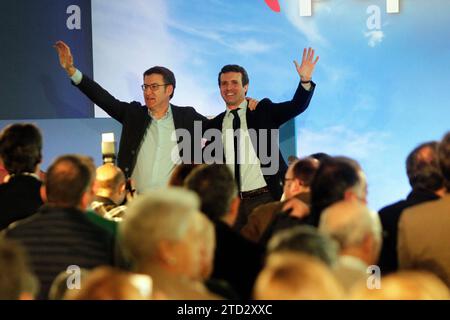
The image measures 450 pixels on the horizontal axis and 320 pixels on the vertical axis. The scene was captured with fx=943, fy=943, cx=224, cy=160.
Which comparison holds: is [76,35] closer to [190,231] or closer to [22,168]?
[22,168]

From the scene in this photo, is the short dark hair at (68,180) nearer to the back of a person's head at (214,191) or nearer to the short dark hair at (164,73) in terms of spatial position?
the back of a person's head at (214,191)

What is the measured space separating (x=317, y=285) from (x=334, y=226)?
0.76m

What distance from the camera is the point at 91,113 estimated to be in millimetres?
7336

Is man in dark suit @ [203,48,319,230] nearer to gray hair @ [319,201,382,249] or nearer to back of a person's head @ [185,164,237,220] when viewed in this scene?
back of a person's head @ [185,164,237,220]

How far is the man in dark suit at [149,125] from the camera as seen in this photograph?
252 inches

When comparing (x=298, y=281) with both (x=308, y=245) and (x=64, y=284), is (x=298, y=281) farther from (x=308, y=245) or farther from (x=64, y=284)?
(x=64, y=284)

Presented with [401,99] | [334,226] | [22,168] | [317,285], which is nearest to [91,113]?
[401,99]

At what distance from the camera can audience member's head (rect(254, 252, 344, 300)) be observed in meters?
2.17

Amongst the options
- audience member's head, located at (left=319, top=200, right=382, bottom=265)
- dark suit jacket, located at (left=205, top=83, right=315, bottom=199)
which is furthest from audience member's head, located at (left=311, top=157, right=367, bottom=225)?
dark suit jacket, located at (left=205, top=83, right=315, bottom=199)

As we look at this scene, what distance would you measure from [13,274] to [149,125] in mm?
3956

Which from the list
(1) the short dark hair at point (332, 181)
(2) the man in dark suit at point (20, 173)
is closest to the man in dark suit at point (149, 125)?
(2) the man in dark suit at point (20, 173)

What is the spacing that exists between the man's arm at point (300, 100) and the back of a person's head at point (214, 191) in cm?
268

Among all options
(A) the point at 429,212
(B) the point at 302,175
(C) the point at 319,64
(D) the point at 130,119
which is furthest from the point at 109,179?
(C) the point at 319,64

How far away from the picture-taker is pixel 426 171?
12.7ft
